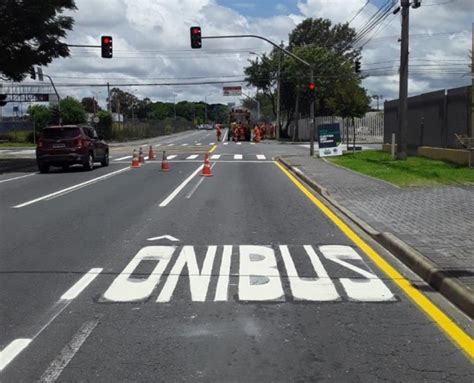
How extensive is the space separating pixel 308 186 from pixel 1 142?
172 feet

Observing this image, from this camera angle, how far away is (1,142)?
6334cm

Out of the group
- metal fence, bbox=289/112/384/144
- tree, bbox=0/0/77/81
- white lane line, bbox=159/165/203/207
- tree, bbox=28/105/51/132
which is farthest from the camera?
tree, bbox=28/105/51/132

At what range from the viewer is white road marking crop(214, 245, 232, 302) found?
20.8 ft

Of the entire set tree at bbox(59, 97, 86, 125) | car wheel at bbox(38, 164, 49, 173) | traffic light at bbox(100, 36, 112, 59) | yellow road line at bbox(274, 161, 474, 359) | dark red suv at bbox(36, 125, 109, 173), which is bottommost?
car wheel at bbox(38, 164, 49, 173)

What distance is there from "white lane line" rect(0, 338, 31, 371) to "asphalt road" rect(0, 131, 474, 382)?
0.03 feet

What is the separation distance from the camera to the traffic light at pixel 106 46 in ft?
101

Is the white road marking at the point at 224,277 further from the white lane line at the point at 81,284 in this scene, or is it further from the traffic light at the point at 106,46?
the traffic light at the point at 106,46

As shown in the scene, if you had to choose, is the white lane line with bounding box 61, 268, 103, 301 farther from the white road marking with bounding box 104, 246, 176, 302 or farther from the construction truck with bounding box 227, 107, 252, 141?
the construction truck with bounding box 227, 107, 252, 141

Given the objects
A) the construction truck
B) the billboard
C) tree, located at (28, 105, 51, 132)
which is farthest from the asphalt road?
the billboard

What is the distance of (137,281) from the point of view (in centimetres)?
696

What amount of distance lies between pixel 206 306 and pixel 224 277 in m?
1.13

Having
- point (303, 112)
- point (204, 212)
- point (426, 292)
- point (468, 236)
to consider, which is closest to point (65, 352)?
point (426, 292)

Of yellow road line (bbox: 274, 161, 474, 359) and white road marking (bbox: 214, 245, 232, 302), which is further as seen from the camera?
white road marking (bbox: 214, 245, 232, 302)

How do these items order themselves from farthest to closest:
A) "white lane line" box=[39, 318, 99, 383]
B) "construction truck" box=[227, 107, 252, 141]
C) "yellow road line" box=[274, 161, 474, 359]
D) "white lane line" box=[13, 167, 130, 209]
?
1. "construction truck" box=[227, 107, 252, 141]
2. "white lane line" box=[13, 167, 130, 209]
3. "yellow road line" box=[274, 161, 474, 359]
4. "white lane line" box=[39, 318, 99, 383]
